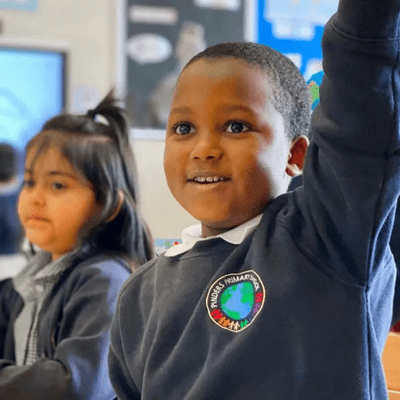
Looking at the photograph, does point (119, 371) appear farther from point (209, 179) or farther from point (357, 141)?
point (357, 141)

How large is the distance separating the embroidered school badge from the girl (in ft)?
1.30

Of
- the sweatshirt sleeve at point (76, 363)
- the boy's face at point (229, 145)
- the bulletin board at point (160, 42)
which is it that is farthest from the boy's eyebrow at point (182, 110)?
the bulletin board at point (160, 42)

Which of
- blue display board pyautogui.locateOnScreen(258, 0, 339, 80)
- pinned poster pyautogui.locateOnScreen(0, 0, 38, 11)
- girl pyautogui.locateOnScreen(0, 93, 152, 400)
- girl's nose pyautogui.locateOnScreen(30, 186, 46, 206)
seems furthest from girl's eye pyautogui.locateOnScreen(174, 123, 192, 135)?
blue display board pyautogui.locateOnScreen(258, 0, 339, 80)

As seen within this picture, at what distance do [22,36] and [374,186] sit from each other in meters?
2.13

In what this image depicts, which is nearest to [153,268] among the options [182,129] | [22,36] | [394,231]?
[182,129]

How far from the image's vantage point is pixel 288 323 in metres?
0.65

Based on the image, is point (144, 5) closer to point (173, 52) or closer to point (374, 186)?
point (173, 52)

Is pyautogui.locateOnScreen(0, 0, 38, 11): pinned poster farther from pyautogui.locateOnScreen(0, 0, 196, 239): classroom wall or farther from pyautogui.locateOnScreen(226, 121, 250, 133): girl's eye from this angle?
pyautogui.locateOnScreen(226, 121, 250, 133): girl's eye

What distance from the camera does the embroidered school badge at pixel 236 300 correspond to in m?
0.67

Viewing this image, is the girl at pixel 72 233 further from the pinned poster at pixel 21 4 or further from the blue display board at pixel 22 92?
the pinned poster at pixel 21 4

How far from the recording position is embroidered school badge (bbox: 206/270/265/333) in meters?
0.67

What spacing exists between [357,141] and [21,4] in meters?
2.16

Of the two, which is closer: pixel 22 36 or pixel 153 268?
pixel 153 268

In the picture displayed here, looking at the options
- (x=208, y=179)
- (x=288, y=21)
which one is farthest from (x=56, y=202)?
(x=288, y=21)
